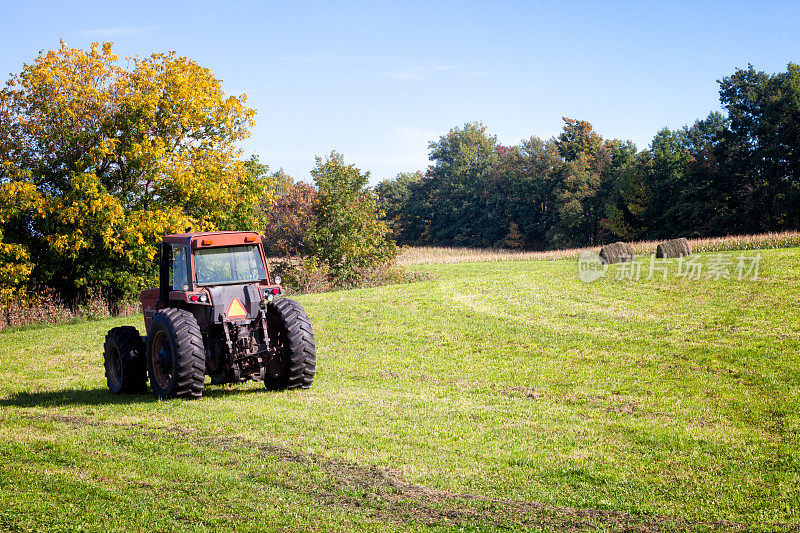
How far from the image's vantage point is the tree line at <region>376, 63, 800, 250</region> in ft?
176

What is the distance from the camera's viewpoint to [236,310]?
35.3ft

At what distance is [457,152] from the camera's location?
108688 millimetres

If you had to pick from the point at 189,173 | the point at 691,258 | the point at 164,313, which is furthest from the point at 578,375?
the point at 189,173

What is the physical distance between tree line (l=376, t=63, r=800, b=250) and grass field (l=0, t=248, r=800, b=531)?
4206 cm

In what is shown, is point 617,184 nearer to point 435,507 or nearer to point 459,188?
point 459,188

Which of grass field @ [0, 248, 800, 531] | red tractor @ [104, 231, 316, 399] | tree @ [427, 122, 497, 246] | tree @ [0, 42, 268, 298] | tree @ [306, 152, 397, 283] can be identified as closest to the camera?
grass field @ [0, 248, 800, 531]

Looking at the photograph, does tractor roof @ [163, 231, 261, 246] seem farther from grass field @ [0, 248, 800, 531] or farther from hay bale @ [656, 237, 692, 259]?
hay bale @ [656, 237, 692, 259]

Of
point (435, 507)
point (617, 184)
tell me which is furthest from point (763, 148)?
point (435, 507)

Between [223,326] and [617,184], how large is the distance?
63.7 meters

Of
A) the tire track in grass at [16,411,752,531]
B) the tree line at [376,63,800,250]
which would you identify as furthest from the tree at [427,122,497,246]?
the tire track in grass at [16,411,752,531]

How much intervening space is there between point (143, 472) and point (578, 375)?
8450 millimetres

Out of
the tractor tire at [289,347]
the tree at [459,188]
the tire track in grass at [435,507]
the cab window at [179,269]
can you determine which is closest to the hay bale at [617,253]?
the tractor tire at [289,347]

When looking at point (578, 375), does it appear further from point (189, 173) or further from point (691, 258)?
point (189, 173)

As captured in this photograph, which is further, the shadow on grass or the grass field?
the shadow on grass
